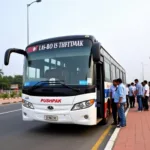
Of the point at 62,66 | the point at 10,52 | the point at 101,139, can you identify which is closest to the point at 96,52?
the point at 62,66

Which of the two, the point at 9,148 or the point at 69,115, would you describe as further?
the point at 69,115

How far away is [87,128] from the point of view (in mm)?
9578

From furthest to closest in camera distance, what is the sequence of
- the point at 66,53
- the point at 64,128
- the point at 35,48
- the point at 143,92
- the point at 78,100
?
the point at 143,92 → the point at 64,128 → the point at 35,48 → the point at 66,53 → the point at 78,100

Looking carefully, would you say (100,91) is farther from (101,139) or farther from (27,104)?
(27,104)

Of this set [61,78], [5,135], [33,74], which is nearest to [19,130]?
[5,135]

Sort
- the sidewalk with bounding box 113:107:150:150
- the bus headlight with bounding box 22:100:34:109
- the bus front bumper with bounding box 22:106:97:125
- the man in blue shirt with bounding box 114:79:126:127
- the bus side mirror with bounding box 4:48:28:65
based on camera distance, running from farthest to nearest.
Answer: the man in blue shirt with bounding box 114:79:126:127
the bus side mirror with bounding box 4:48:28:65
the bus headlight with bounding box 22:100:34:109
the bus front bumper with bounding box 22:106:97:125
the sidewalk with bounding box 113:107:150:150

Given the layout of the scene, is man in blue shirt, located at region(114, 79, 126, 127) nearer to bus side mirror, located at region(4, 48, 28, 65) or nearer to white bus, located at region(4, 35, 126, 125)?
white bus, located at region(4, 35, 126, 125)

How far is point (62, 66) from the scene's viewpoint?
807cm

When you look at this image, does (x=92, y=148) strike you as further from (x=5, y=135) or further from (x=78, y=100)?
(x=5, y=135)

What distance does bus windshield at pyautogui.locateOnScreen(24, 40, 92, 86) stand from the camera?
7.85m

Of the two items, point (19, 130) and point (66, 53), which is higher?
point (66, 53)

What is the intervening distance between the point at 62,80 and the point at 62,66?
0.48 m

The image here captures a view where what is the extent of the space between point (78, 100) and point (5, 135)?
8.92 feet

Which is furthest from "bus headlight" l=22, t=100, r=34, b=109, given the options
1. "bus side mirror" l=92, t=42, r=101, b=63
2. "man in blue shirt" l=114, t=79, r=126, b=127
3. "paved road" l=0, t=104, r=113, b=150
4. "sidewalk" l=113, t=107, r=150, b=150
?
"man in blue shirt" l=114, t=79, r=126, b=127
